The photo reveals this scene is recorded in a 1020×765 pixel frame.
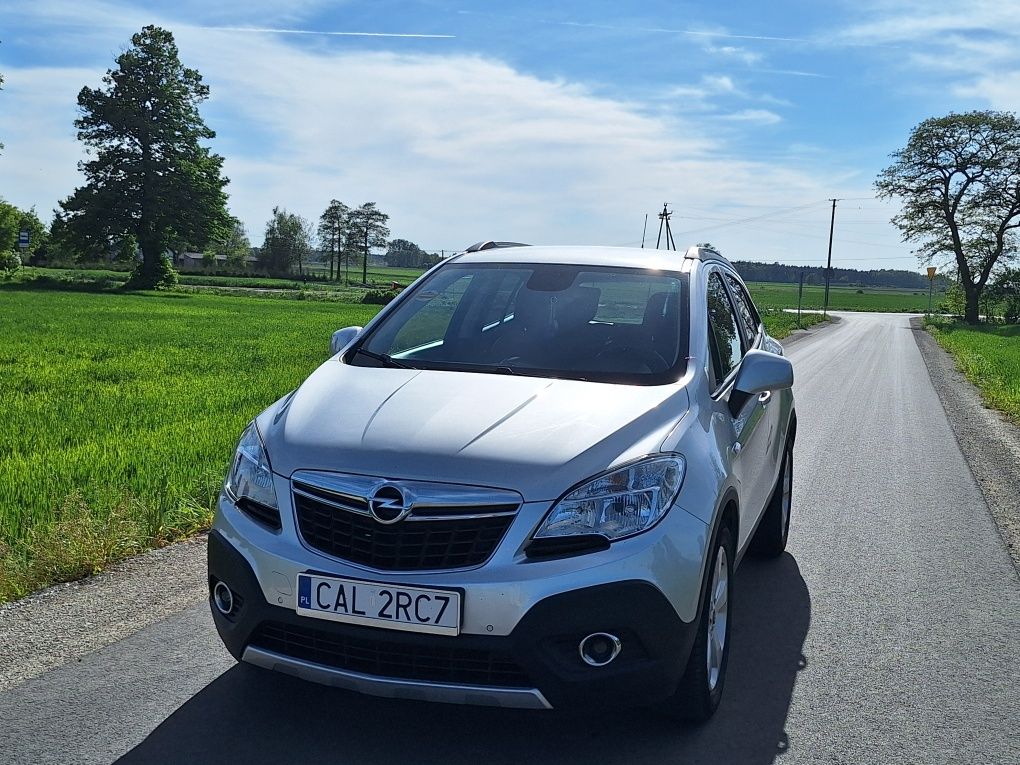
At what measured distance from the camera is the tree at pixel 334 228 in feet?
486

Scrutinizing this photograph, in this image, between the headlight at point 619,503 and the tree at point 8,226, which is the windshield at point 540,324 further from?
the tree at point 8,226

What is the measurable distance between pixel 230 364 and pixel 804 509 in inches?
500

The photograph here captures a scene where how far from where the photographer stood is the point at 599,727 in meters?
3.53

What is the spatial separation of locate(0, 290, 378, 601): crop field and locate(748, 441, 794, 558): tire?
334 centimetres

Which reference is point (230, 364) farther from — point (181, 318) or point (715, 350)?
point (181, 318)

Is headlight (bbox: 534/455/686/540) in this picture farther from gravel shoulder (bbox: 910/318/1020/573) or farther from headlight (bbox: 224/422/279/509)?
gravel shoulder (bbox: 910/318/1020/573)

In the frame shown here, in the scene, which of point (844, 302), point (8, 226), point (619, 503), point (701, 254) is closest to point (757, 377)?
point (701, 254)

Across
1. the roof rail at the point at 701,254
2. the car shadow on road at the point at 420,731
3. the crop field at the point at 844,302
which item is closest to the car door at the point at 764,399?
the roof rail at the point at 701,254

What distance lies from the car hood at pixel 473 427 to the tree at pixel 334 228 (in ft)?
483

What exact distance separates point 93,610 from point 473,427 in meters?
2.28

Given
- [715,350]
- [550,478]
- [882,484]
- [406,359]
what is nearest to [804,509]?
[882,484]

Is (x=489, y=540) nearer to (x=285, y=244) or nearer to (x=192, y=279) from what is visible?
(x=192, y=279)

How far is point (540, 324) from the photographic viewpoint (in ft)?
14.6

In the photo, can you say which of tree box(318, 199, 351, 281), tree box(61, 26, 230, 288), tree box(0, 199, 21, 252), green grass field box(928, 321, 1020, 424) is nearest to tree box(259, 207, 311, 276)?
tree box(318, 199, 351, 281)
